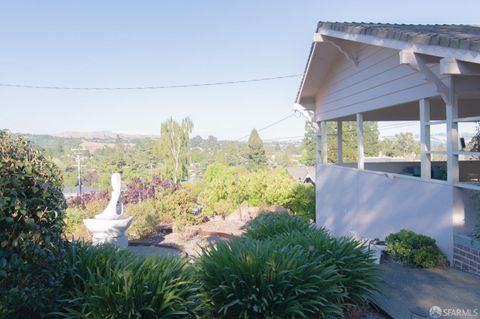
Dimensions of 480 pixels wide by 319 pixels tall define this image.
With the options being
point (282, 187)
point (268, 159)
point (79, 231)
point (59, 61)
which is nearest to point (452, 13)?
point (282, 187)

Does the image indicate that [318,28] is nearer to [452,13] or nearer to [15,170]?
[15,170]

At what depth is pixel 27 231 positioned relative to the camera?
292 cm

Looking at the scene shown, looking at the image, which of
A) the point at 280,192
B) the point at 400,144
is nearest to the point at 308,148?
the point at 400,144

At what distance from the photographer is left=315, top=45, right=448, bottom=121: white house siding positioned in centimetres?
639

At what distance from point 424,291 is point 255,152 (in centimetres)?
6116

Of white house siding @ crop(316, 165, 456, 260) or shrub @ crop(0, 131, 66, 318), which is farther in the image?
white house siding @ crop(316, 165, 456, 260)

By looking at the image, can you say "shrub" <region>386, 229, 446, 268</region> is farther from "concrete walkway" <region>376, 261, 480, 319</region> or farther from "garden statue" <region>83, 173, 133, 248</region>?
"garden statue" <region>83, 173, 133, 248</region>

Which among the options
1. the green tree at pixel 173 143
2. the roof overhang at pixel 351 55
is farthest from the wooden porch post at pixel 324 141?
the green tree at pixel 173 143

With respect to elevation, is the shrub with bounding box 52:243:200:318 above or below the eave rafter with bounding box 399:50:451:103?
below

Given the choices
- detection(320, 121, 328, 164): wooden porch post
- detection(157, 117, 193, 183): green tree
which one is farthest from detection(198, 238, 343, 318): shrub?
detection(157, 117, 193, 183): green tree

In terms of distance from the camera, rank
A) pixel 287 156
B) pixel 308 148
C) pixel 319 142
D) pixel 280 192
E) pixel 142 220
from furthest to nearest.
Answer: pixel 287 156 < pixel 308 148 < pixel 280 192 < pixel 319 142 < pixel 142 220

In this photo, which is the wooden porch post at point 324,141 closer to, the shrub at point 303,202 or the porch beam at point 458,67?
the shrub at point 303,202

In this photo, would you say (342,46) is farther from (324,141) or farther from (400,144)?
(400,144)

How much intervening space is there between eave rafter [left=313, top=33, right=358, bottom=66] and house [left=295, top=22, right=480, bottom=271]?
2cm
